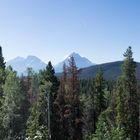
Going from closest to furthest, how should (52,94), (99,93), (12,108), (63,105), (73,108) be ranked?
(73,108) < (52,94) < (63,105) < (12,108) < (99,93)

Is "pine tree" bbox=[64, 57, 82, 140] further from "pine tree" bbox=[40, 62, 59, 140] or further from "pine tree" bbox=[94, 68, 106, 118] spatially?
"pine tree" bbox=[94, 68, 106, 118]

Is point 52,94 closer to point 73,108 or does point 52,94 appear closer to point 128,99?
point 73,108

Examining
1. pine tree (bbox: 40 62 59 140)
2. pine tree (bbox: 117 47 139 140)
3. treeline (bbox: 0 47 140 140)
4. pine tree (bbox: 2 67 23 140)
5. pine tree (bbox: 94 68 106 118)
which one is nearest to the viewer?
pine tree (bbox: 40 62 59 140)

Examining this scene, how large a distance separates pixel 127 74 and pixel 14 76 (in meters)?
20.7

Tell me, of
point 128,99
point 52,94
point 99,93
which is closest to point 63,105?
point 52,94

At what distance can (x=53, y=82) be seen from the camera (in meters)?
69.2

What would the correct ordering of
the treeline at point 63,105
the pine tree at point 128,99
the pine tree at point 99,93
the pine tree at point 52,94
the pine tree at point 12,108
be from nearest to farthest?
the pine tree at point 52,94
the treeline at point 63,105
the pine tree at point 12,108
the pine tree at point 128,99
the pine tree at point 99,93

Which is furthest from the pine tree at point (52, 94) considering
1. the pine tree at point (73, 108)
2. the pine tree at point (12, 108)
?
the pine tree at point (12, 108)

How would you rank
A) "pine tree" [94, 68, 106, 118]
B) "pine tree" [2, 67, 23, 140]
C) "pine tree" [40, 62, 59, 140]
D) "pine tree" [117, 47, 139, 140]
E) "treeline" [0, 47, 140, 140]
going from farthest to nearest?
"pine tree" [94, 68, 106, 118], "pine tree" [117, 47, 139, 140], "pine tree" [2, 67, 23, 140], "treeline" [0, 47, 140, 140], "pine tree" [40, 62, 59, 140]

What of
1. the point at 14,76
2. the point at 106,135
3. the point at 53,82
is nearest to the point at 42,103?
the point at 53,82

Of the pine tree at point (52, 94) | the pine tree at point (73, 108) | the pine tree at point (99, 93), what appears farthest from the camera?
the pine tree at point (99, 93)

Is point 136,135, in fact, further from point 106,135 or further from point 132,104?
point 106,135

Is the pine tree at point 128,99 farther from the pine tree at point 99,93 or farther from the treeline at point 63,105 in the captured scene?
the pine tree at point 99,93

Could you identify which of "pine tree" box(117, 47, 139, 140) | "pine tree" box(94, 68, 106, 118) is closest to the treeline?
"pine tree" box(117, 47, 139, 140)
